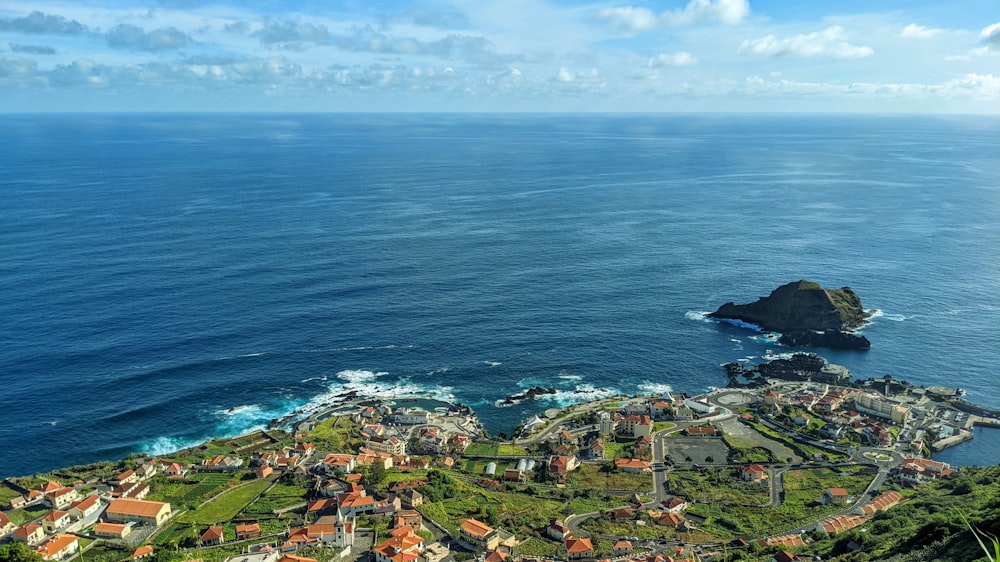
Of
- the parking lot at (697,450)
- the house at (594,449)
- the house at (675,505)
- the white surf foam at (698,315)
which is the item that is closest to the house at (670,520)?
the house at (675,505)

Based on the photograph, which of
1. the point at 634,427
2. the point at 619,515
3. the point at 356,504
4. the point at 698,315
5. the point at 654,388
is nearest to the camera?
the point at 356,504

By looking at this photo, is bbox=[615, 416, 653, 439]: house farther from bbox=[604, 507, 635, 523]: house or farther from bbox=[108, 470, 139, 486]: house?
bbox=[108, 470, 139, 486]: house

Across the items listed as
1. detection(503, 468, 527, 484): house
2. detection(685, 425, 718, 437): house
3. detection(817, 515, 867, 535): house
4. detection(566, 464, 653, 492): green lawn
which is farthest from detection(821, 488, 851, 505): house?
detection(503, 468, 527, 484): house

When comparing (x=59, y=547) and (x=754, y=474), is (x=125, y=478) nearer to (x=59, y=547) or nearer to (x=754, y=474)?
(x=59, y=547)

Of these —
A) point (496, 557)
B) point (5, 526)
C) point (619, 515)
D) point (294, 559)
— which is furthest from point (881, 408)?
point (5, 526)

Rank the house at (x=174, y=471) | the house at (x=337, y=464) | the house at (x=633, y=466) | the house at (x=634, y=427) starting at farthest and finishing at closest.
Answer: the house at (x=634, y=427), the house at (x=633, y=466), the house at (x=337, y=464), the house at (x=174, y=471)

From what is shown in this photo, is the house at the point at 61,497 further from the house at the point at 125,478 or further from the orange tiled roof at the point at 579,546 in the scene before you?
the orange tiled roof at the point at 579,546
